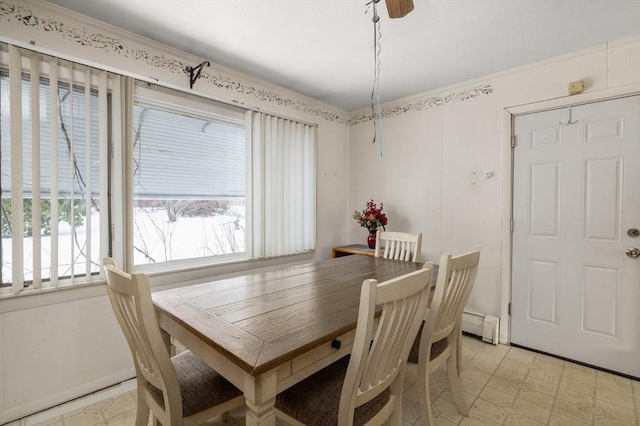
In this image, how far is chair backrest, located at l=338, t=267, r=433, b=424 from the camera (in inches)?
36.1

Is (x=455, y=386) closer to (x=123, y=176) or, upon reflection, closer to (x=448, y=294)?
(x=448, y=294)

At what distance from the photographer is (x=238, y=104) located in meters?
2.63

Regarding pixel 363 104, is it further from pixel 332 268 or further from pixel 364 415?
pixel 364 415

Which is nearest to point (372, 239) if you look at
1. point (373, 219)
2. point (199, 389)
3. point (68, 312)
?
point (373, 219)

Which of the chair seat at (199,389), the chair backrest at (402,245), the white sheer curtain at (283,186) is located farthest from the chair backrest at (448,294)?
the white sheer curtain at (283,186)

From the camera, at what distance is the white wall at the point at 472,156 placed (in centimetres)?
222

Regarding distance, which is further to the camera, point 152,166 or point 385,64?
point 385,64

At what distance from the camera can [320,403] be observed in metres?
1.11

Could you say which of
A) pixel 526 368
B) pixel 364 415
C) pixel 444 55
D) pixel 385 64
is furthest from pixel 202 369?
pixel 444 55

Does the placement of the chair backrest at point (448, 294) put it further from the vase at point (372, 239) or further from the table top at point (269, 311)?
the vase at point (372, 239)

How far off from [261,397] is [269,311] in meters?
0.42

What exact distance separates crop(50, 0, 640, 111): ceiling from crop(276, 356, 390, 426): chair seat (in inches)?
78.8

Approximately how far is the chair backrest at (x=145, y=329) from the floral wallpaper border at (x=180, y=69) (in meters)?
1.61

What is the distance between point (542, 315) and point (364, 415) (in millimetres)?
2187
